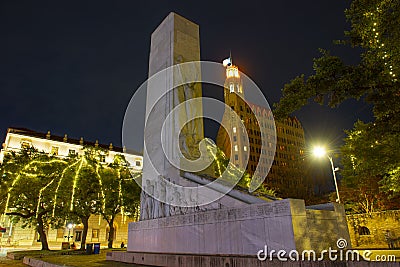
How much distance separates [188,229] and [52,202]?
59.4ft

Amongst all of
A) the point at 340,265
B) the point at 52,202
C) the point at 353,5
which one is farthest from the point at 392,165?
the point at 52,202

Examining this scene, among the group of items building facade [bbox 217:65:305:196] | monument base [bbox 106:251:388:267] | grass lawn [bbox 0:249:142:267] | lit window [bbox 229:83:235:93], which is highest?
lit window [bbox 229:83:235:93]

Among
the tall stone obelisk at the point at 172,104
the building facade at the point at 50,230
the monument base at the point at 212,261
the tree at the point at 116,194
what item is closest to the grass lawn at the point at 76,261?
the monument base at the point at 212,261

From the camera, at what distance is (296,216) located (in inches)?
255

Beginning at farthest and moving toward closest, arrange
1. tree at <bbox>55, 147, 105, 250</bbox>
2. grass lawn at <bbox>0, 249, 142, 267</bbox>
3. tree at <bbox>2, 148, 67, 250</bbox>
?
tree at <bbox>55, 147, 105, 250</bbox> → tree at <bbox>2, 148, 67, 250</bbox> → grass lawn at <bbox>0, 249, 142, 267</bbox>

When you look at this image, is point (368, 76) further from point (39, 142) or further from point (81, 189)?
point (39, 142)

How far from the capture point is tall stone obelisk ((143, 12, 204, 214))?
12.2m

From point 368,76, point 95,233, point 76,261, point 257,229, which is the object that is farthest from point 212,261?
point 95,233

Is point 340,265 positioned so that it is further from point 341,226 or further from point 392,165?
point 392,165

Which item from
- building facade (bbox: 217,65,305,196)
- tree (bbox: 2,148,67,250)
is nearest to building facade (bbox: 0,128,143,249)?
tree (bbox: 2,148,67,250)

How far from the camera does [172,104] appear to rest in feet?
42.2

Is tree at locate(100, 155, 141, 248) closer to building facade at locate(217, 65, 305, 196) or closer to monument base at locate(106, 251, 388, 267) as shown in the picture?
monument base at locate(106, 251, 388, 267)

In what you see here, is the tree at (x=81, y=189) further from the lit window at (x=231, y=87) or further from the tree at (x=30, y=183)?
the lit window at (x=231, y=87)

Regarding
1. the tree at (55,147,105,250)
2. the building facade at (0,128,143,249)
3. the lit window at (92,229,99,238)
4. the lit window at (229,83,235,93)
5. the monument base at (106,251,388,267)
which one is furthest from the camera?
the lit window at (229,83,235,93)
